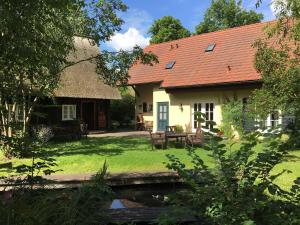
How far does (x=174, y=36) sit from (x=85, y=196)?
134 ft

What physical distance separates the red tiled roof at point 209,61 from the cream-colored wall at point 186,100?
0.69 m

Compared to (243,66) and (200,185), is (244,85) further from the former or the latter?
(200,185)

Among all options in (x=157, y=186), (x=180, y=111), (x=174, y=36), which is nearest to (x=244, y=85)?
(x=180, y=111)

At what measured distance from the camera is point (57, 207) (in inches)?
148

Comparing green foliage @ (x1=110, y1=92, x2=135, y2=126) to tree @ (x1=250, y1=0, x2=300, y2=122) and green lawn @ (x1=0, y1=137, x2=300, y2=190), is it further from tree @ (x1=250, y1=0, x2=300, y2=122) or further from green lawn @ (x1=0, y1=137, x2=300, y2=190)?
tree @ (x1=250, y1=0, x2=300, y2=122)

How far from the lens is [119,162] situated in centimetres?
1227

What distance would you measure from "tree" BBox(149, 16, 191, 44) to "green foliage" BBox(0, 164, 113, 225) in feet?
132

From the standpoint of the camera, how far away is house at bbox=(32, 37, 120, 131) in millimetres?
24297

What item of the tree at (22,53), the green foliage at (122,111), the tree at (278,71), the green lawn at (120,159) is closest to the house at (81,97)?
the green foliage at (122,111)

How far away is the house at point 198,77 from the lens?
797 inches

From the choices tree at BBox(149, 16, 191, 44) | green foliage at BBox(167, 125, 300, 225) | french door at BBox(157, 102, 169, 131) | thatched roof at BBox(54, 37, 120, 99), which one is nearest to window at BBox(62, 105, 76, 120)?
thatched roof at BBox(54, 37, 120, 99)

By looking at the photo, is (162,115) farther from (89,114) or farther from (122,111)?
(122,111)

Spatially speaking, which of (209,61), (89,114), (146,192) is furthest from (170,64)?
(146,192)

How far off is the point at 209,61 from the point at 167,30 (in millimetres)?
22032
